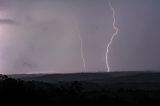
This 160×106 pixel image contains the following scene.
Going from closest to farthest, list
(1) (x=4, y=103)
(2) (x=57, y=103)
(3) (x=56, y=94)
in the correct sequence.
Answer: (1) (x=4, y=103) < (2) (x=57, y=103) < (3) (x=56, y=94)

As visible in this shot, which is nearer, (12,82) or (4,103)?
(4,103)

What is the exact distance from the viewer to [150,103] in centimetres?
4959

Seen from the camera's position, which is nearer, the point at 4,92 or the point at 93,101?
the point at 4,92

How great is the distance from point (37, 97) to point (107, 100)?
7.30 metres

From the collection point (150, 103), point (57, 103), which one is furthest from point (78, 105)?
point (150, 103)

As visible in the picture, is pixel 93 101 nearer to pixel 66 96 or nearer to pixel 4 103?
pixel 66 96

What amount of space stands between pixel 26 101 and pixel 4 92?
2357 millimetres

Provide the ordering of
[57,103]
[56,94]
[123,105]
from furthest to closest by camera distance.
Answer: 1. [56,94]
2. [123,105]
3. [57,103]

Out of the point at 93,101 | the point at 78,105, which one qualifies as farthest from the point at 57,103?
the point at 93,101

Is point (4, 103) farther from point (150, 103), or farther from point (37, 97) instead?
point (150, 103)

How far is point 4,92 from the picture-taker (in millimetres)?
44719

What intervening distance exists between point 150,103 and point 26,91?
1122 centimetres

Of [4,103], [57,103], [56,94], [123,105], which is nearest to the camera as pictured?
[4,103]

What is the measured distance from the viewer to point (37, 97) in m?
45.7
